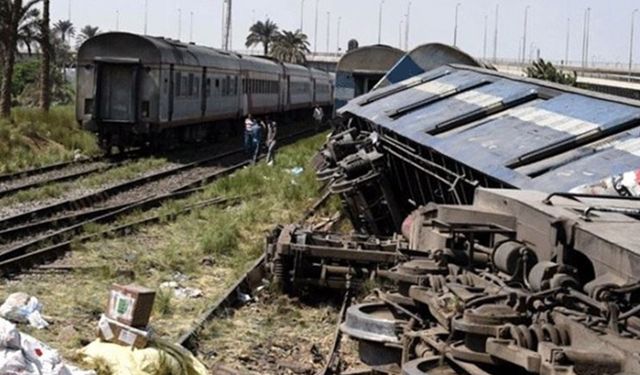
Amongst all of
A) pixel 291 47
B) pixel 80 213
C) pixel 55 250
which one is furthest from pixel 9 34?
pixel 291 47

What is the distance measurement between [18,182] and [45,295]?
11.1 metres

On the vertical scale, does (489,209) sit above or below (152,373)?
above

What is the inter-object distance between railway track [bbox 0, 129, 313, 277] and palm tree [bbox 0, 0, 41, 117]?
33.1 ft

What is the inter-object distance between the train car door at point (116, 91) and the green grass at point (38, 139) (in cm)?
176

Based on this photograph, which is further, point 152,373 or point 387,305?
point 152,373

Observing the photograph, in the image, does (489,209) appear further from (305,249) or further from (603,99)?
(603,99)

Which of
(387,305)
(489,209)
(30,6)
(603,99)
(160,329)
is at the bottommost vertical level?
(160,329)

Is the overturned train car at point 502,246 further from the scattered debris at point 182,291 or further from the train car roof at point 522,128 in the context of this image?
the scattered debris at point 182,291

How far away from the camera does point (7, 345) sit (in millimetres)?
7059

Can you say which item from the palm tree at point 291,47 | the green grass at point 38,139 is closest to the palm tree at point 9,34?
the green grass at point 38,139

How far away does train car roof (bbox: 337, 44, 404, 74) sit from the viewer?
29641 mm

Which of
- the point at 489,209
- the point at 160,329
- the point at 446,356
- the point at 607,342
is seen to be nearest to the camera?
the point at 607,342

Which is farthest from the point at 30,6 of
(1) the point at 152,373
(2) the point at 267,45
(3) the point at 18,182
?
(2) the point at 267,45

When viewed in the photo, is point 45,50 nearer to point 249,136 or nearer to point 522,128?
point 249,136
